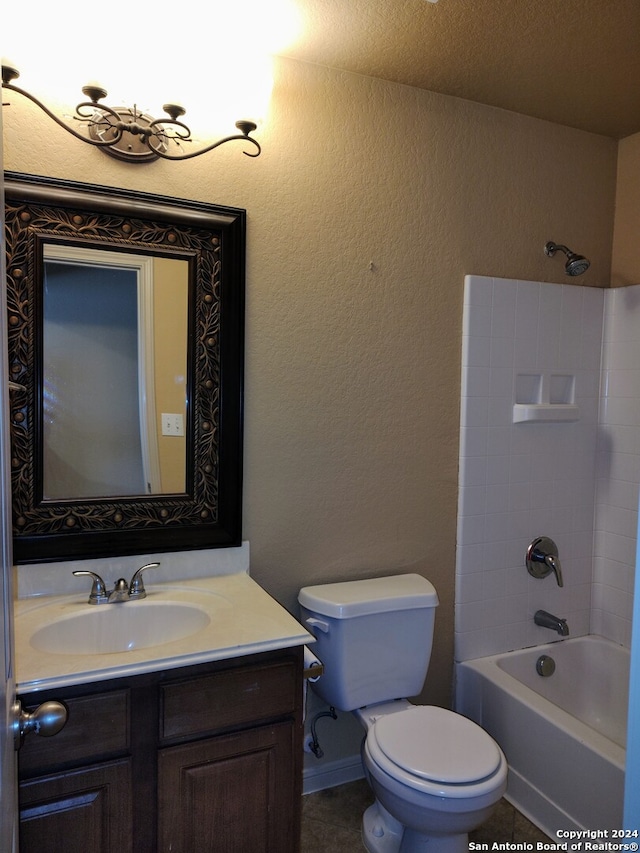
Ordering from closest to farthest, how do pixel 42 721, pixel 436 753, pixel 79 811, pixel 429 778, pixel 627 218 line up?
pixel 42 721 < pixel 79 811 < pixel 429 778 < pixel 436 753 < pixel 627 218

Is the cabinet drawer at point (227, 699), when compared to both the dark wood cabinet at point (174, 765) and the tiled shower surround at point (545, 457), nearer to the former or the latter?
the dark wood cabinet at point (174, 765)

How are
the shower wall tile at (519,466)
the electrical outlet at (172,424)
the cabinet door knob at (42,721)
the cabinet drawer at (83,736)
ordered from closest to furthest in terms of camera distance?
the cabinet door knob at (42,721) < the cabinet drawer at (83,736) < the electrical outlet at (172,424) < the shower wall tile at (519,466)

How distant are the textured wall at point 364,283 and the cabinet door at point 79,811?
806mm

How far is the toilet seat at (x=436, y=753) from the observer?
157 cm

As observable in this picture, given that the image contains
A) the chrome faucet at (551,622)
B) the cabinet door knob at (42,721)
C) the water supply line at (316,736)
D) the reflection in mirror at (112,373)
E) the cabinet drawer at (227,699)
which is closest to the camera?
the cabinet door knob at (42,721)

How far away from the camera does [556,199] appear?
8.04 ft

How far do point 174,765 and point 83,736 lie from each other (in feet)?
0.73

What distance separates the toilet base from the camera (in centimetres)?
171

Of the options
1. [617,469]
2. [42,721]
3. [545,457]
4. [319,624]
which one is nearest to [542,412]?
[545,457]

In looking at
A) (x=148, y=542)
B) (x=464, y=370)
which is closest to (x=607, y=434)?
(x=464, y=370)

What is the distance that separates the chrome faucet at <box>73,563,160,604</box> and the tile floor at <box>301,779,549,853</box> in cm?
103

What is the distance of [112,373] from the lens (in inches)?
68.7

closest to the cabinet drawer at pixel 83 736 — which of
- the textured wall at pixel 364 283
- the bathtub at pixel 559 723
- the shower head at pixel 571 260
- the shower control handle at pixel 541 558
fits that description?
the textured wall at pixel 364 283

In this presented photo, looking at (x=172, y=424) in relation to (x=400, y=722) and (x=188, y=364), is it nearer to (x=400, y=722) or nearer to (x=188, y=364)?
(x=188, y=364)
